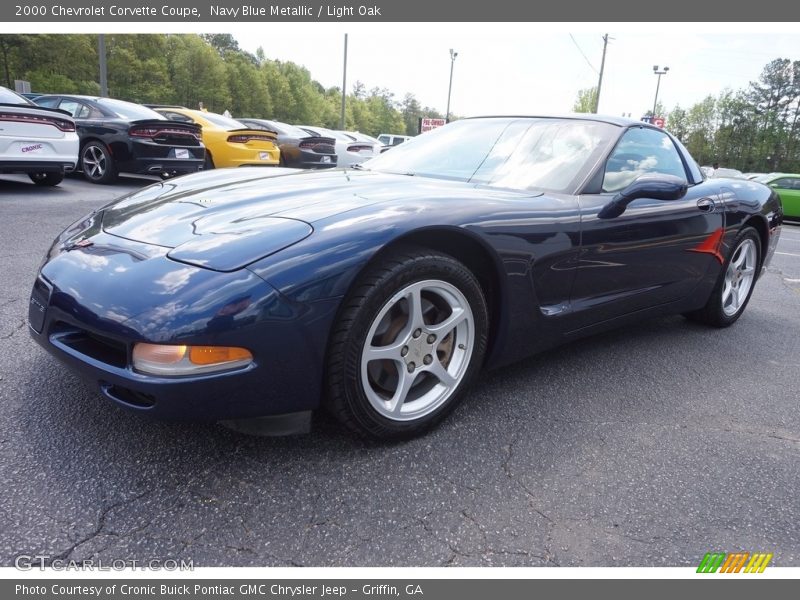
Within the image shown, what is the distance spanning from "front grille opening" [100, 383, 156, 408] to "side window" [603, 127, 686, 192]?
208 cm

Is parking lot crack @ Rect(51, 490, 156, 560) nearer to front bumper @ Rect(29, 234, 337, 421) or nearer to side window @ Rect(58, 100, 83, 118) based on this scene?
front bumper @ Rect(29, 234, 337, 421)

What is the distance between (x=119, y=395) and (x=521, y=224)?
1491mm

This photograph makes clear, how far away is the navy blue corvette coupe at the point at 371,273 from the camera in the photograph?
5.24ft

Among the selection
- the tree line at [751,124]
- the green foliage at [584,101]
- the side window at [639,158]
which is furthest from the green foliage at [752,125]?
the side window at [639,158]

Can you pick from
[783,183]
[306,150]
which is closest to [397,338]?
[306,150]

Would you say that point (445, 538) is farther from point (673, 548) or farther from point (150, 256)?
point (150, 256)

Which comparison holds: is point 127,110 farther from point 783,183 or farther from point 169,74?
point 169,74

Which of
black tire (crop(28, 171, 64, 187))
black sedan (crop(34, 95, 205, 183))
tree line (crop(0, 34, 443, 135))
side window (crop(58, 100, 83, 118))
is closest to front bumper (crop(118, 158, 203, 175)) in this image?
black sedan (crop(34, 95, 205, 183))

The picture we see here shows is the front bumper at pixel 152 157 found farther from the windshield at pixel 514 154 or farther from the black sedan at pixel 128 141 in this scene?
the windshield at pixel 514 154

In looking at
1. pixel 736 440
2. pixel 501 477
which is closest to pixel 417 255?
pixel 501 477

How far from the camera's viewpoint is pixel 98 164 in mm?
8430

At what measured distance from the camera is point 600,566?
1.53 m

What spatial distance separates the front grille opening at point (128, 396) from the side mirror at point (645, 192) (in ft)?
6.27

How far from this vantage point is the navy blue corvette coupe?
160 centimetres
